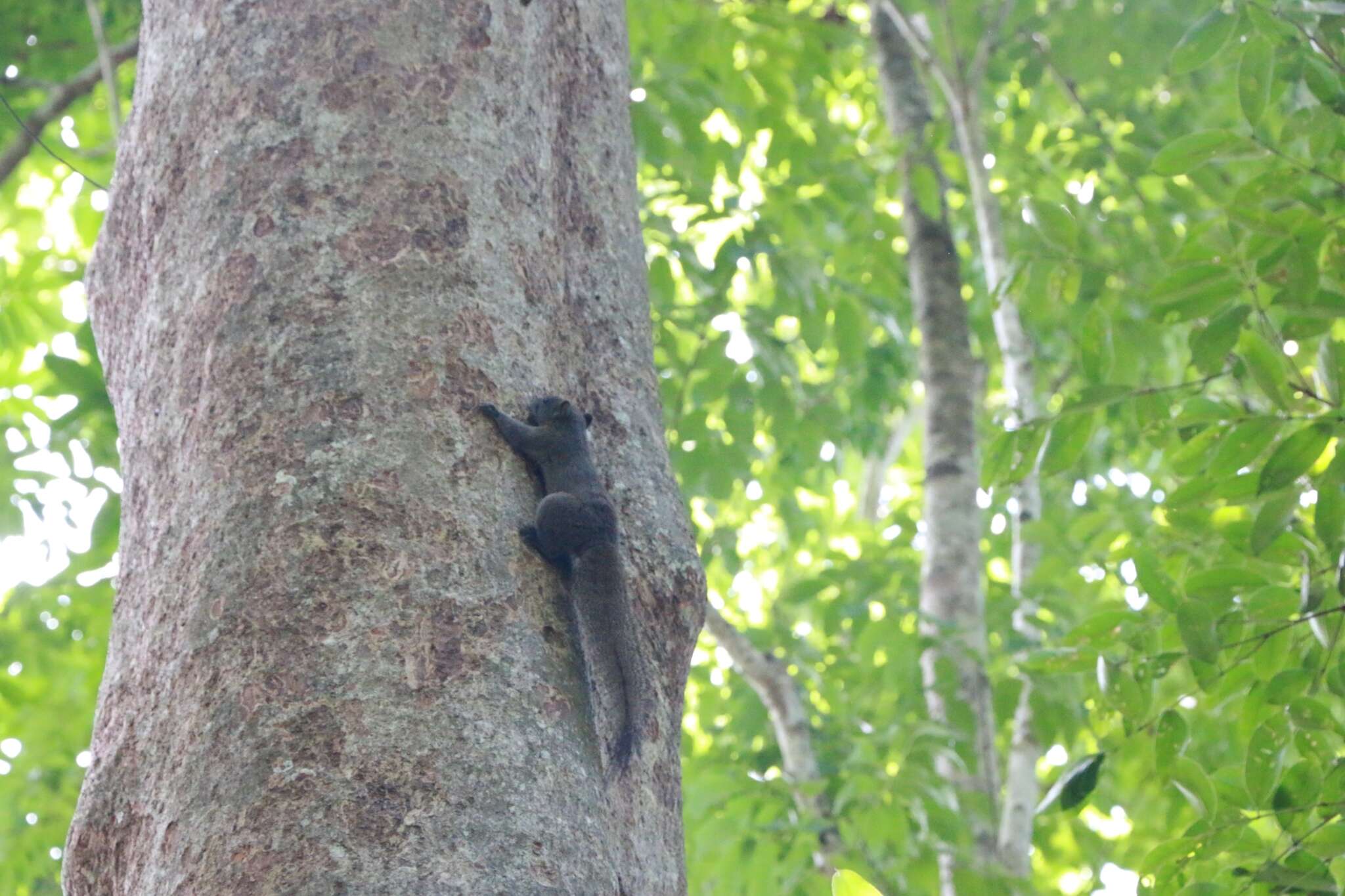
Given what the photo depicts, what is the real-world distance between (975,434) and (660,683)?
3.95 metres

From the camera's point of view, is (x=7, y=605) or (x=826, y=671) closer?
(x=7, y=605)

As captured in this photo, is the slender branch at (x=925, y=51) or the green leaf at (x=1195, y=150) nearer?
the green leaf at (x=1195, y=150)

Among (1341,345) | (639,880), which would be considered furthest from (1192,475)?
(639,880)

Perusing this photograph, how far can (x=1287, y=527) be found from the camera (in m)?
2.61

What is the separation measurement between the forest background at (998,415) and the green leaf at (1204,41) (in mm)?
13

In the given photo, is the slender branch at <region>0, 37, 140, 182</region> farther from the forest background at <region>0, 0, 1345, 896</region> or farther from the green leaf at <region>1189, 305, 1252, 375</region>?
the green leaf at <region>1189, 305, 1252, 375</region>

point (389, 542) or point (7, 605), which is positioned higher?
point (7, 605)

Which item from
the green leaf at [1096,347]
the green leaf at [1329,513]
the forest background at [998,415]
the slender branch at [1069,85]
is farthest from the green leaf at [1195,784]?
the slender branch at [1069,85]

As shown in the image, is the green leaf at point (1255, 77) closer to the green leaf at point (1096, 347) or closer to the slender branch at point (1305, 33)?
the slender branch at point (1305, 33)

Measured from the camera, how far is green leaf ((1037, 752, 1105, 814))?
267 centimetres

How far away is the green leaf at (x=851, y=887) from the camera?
1.10m

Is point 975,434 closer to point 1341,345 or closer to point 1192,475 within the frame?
point 1192,475

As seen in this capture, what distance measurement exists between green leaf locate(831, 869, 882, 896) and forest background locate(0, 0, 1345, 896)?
1.49 metres

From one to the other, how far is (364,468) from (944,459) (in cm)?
396
